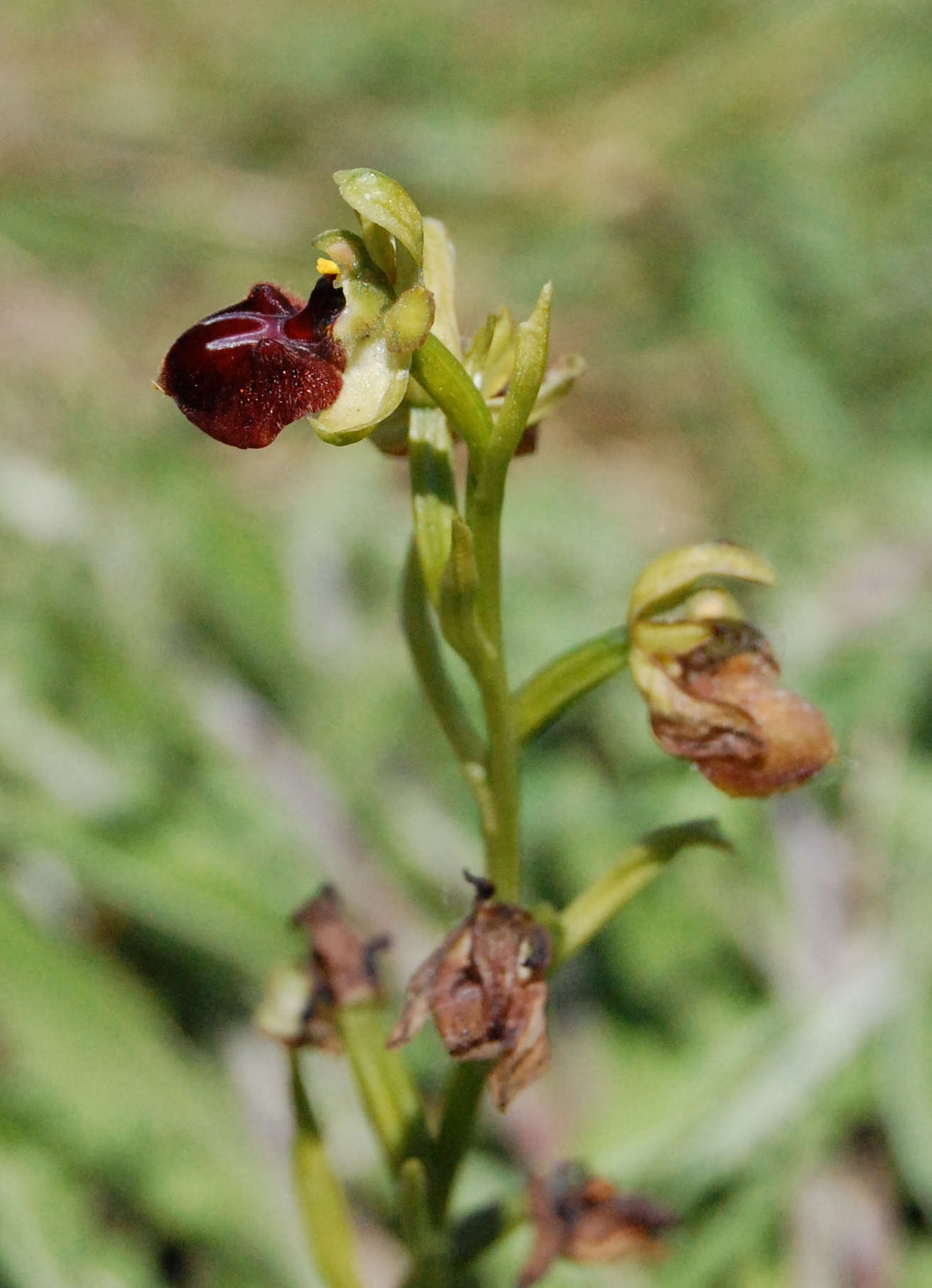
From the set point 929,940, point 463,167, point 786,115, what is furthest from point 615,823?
point 786,115

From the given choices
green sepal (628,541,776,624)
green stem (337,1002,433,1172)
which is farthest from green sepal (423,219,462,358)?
green stem (337,1002,433,1172)

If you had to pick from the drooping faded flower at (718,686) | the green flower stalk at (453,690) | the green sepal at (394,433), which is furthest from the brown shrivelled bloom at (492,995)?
the green sepal at (394,433)

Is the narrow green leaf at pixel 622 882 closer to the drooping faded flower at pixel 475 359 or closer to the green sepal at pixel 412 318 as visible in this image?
the drooping faded flower at pixel 475 359

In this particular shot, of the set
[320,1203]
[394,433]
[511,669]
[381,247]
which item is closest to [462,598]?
[394,433]

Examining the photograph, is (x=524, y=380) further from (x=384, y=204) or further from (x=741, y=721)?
(x=741, y=721)

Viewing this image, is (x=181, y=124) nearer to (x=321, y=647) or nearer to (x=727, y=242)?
(x=727, y=242)
